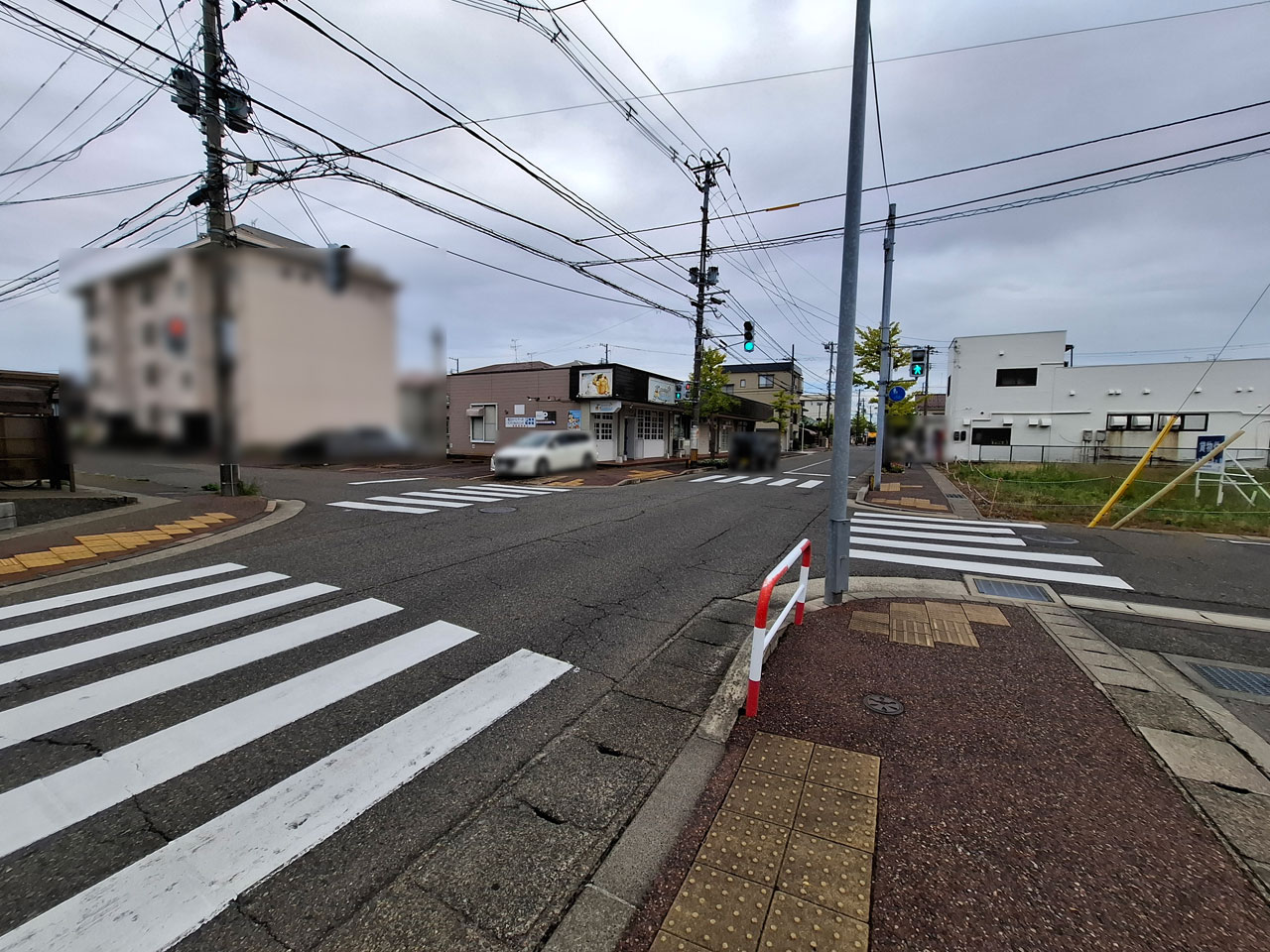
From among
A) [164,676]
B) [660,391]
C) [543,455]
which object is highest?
[660,391]

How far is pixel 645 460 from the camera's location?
91.2 ft

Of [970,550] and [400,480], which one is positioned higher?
[400,480]

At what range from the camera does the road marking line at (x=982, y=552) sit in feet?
25.0

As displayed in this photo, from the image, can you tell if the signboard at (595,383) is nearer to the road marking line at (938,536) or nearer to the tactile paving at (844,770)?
the road marking line at (938,536)

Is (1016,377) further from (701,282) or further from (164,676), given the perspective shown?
(164,676)

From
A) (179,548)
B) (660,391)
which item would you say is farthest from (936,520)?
(660,391)

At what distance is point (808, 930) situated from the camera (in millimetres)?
1839

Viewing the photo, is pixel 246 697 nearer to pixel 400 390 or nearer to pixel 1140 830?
pixel 400 390

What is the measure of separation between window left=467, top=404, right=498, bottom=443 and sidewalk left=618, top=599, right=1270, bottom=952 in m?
23.0

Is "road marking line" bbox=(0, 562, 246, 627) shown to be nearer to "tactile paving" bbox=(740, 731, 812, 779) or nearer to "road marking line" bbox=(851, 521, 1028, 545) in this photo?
"tactile paving" bbox=(740, 731, 812, 779)

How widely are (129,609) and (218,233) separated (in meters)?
4.38

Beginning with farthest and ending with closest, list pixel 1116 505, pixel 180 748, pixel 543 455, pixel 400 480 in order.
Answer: pixel 543 455, pixel 400 480, pixel 1116 505, pixel 180 748

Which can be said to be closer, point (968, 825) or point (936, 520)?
point (968, 825)

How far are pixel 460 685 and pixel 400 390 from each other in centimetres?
211
